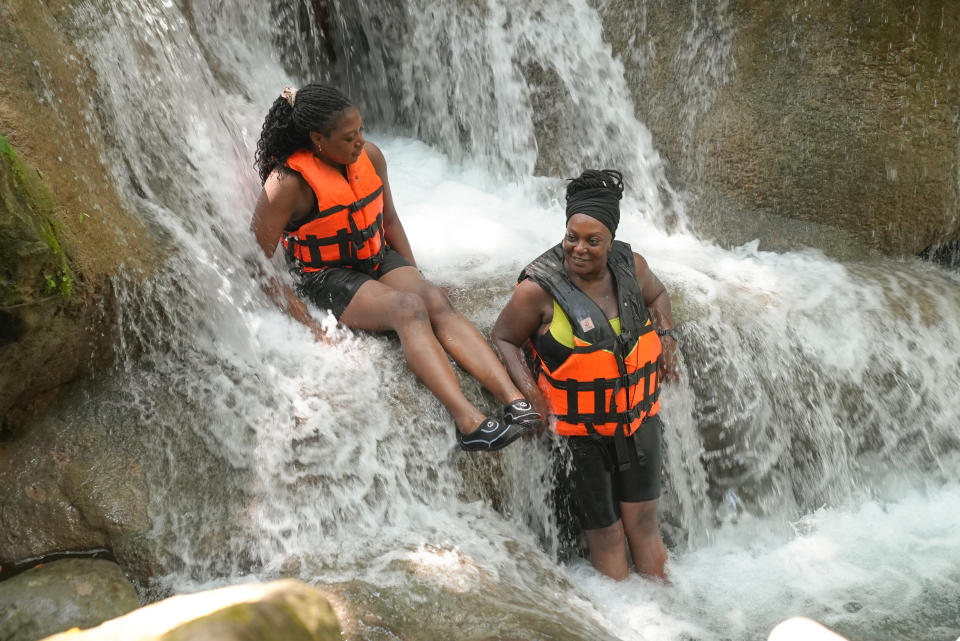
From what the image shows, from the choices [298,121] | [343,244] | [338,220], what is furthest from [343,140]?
[343,244]

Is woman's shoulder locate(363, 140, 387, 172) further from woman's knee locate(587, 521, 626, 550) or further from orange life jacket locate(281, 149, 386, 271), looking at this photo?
woman's knee locate(587, 521, 626, 550)

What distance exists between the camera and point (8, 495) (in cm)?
316

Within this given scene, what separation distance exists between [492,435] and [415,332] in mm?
569

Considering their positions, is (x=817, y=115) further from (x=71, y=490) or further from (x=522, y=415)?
(x=71, y=490)

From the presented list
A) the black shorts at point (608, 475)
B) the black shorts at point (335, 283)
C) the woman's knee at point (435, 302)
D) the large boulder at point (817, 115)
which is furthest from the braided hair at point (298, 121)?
the large boulder at point (817, 115)

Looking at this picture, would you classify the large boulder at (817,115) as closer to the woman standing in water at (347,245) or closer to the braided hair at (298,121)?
the woman standing in water at (347,245)

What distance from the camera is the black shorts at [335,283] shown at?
3898 millimetres

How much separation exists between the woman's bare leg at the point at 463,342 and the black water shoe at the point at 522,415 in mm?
48

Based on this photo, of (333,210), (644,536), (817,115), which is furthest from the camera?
(817,115)

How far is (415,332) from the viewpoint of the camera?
3678 millimetres

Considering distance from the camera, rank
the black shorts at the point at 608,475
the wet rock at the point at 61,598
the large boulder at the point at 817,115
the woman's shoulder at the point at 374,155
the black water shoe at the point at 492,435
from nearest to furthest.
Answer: the wet rock at the point at 61,598
the black water shoe at the point at 492,435
the black shorts at the point at 608,475
the woman's shoulder at the point at 374,155
the large boulder at the point at 817,115

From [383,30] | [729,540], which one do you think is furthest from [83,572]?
[383,30]

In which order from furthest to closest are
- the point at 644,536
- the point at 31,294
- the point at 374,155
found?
the point at 374,155 < the point at 644,536 < the point at 31,294

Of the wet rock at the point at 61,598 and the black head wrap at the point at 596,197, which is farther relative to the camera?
the black head wrap at the point at 596,197
